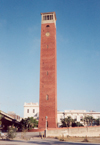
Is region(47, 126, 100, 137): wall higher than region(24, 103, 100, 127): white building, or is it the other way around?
region(24, 103, 100, 127): white building

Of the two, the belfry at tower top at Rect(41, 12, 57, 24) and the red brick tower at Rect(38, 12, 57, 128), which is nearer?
the red brick tower at Rect(38, 12, 57, 128)

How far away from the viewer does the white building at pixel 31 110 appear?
3428 inches

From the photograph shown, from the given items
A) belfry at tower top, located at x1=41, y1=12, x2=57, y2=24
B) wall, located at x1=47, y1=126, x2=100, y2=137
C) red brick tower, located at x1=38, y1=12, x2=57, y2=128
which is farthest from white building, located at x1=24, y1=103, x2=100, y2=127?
belfry at tower top, located at x1=41, y1=12, x2=57, y2=24

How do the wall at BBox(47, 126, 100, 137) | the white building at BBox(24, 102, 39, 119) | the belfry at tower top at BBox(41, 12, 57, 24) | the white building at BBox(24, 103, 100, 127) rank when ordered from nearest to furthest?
the wall at BBox(47, 126, 100, 137) → the belfry at tower top at BBox(41, 12, 57, 24) → the white building at BBox(24, 103, 100, 127) → the white building at BBox(24, 102, 39, 119)

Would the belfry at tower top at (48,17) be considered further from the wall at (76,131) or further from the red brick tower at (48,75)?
the wall at (76,131)

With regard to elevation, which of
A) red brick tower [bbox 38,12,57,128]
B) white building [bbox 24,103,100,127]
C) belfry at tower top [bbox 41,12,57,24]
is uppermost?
belfry at tower top [bbox 41,12,57,24]

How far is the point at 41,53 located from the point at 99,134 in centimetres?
2796

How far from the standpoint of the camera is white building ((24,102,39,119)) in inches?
3428

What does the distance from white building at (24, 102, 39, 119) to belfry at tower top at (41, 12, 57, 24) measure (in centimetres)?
4894

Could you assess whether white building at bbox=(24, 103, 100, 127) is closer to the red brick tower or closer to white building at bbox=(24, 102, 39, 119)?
white building at bbox=(24, 102, 39, 119)

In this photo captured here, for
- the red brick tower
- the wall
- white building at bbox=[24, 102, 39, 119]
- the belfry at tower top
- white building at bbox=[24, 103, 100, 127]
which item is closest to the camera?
the wall

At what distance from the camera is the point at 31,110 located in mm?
87500

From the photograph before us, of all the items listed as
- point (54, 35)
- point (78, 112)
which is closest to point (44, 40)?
point (54, 35)

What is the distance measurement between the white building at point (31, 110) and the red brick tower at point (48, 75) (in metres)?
42.0
